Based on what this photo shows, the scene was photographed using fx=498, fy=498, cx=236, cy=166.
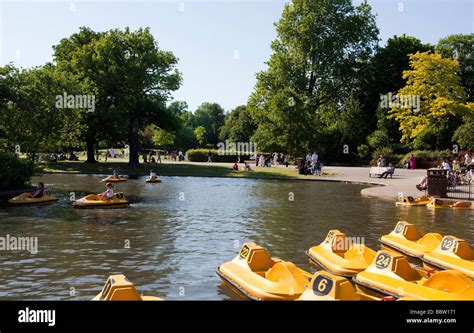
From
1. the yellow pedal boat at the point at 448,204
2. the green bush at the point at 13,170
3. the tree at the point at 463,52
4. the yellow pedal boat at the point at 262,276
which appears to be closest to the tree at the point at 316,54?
the tree at the point at 463,52

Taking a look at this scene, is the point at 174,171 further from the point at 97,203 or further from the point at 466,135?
the point at 466,135

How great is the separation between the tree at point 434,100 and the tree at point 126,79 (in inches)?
1121

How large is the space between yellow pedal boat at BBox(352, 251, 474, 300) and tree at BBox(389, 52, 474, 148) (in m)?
50.9

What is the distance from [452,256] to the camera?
44.8ft

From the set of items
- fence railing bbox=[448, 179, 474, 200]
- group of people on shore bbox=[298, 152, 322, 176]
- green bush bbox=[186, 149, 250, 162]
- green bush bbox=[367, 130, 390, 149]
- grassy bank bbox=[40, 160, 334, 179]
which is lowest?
fence railing bbox=[448, 179, 474, 200]

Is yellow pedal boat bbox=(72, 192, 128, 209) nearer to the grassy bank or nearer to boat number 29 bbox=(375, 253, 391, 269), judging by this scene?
boat number 29 bbox=(375, 253, 391, 269)

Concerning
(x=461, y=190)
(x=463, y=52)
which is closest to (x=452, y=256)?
(x=461, y=190)

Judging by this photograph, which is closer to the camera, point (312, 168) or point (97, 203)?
point (97, 203)

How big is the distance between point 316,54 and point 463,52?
2816 centimetres

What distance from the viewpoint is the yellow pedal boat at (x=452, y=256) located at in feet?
43.2

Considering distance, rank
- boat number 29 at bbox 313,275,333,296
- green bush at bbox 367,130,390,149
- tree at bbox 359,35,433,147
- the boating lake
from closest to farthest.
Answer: boat number 29 at bbox 313,275,333,296 → the boating lake → green bush at bbox 367,130,390,149 → tree at bbox 359,35,433,147

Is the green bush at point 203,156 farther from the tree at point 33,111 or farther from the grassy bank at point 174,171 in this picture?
the tree at point 33,111

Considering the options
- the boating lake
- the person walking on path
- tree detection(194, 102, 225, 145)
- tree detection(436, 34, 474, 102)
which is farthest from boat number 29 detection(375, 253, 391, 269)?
tree detection(194, 102, 225, 145)

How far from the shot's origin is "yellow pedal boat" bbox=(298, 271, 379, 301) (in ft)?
30.3
